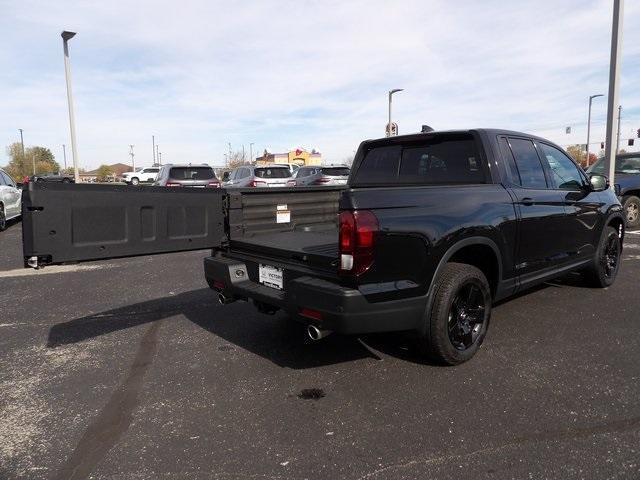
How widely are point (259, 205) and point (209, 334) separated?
132 centimetres

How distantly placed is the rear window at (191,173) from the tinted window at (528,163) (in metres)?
12.3

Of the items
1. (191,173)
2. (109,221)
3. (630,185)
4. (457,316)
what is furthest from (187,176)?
(457,316)

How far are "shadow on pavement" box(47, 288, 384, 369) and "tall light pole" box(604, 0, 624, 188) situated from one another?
9569 millimetres

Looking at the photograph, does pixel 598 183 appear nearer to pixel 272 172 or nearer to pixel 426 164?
pixel 426 164

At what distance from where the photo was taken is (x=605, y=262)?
577 centimetres

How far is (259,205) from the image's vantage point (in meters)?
4.21

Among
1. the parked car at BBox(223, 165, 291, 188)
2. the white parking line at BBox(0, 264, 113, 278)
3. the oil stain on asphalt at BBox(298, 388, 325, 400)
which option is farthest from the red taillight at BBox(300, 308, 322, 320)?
the parked car at BBox(223, 165, 291, 188)

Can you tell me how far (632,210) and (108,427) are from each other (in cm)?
1235

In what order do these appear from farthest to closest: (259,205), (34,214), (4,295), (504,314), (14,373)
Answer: (4,295), (504,314), (259,205), (14,373), (34,214)

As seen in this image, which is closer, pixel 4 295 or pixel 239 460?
pixel 239 460

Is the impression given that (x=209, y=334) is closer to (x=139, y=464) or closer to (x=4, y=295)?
(x=139, y=464)

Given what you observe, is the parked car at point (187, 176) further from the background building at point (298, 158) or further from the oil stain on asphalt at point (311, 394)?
the background building at point (298, 158)

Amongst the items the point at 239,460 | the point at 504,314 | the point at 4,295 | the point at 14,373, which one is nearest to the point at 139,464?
the point at 239,460

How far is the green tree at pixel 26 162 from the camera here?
84.7m
